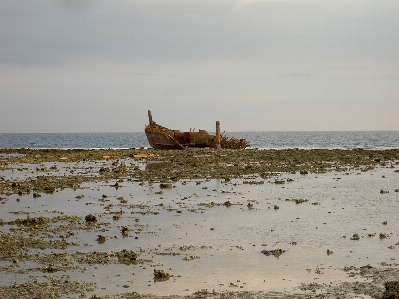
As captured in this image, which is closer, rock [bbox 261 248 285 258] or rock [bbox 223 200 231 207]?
rock [bbox 261 248 285 258]

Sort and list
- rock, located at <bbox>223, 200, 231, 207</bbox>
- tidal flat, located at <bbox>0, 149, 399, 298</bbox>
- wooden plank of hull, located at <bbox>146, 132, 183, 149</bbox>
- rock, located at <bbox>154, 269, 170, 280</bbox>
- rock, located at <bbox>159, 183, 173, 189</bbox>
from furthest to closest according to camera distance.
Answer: wooden plank of hull, located at <bbox>146, 132, 183, 149</bbox>
rock, located at <bbox>159, 183, 173, 189</bbox>
rock, located at <bbox>223, 200, 231, 207</bbox>
rock, located at <bbox>154, 269, 170, 280</bbox>
tidal flat, located at <bbox>0, 149, 399, 298</bbox>

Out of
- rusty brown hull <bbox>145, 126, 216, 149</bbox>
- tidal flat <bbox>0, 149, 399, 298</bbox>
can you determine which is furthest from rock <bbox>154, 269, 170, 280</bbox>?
rusty brown hull <bbox>145, 126, 216, 149</bbox>

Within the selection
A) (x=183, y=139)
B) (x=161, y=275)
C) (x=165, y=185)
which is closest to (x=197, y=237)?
(x=161, y=275)

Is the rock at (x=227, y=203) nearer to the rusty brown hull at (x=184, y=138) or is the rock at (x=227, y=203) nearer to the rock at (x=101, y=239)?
the rock at (x=101, y=239)

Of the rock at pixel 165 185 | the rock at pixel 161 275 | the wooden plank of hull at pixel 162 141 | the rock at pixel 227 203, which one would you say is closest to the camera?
the rock at pixel 161 275

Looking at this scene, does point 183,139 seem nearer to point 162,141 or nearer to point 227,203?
point 162,141

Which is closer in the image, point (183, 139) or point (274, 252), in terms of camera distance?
point (274, 252)

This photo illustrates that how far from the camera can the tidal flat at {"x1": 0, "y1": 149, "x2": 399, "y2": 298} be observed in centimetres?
1052

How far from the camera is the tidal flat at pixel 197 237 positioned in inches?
414

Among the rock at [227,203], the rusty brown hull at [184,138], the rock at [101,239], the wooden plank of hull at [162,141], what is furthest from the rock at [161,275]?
the rusty brown hull at [184,138]

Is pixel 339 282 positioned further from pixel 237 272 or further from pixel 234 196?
pixel 234 196

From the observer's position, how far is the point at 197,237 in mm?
15141

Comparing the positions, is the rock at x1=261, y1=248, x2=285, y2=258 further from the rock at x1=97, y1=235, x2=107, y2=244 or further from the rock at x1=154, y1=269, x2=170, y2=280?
the rock at x1=97, y1=235, x2=107, y2=244

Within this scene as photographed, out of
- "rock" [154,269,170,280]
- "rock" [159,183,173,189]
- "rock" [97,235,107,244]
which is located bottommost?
"rock" [154,269,170,280]
